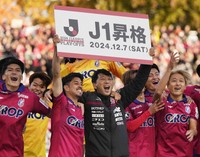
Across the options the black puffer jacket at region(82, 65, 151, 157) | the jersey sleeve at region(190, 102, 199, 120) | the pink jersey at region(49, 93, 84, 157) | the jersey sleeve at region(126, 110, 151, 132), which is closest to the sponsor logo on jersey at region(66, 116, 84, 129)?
the pink jersey at region(49, 93, 84, 157)

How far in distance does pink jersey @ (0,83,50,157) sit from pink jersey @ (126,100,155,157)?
119cm

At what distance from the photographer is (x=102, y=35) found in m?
10.4

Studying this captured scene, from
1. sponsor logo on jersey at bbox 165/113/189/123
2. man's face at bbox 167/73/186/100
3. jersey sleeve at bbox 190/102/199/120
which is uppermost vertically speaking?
man's face at bbox 167/73/186/100

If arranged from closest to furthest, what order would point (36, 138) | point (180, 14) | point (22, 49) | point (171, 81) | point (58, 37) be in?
point (58, 37), point (171, 81), point (36, 138), point (22, 49), point (180, 14)

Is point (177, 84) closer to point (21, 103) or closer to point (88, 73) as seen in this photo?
point (88, 73)

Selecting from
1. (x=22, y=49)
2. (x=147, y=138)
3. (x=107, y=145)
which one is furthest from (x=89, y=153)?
(x=22, y=49)

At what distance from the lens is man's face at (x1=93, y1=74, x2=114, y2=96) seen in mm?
10516

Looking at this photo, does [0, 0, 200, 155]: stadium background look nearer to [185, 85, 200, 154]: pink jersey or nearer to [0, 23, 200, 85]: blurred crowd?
[0, 23, 200, 85]: blurred crowd

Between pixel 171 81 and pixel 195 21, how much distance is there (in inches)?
756

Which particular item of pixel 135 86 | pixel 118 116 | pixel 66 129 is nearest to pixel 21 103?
pixel 66 129

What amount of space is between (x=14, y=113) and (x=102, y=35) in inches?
51.5

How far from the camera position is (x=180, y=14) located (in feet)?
97.5

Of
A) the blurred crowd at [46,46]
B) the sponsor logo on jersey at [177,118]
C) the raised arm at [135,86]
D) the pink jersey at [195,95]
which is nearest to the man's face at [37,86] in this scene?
the raised arm at [135,86]

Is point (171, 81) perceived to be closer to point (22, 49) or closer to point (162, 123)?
point (162, 123)
